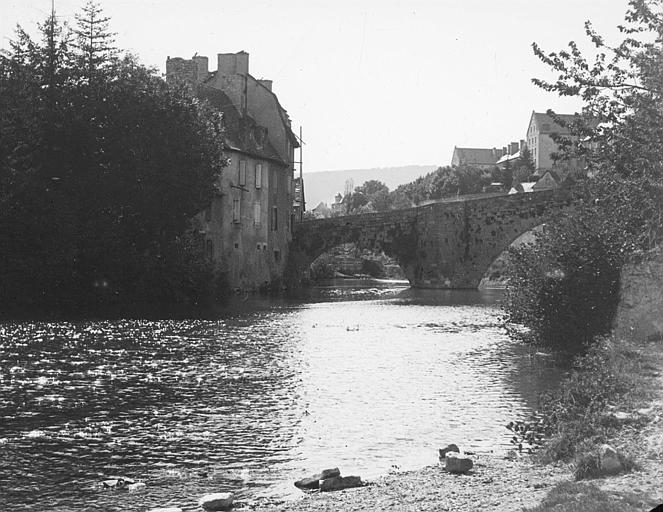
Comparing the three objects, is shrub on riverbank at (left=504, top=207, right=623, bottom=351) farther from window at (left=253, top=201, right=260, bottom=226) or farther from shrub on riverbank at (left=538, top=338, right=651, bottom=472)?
window at (left=253, top=201, right=260, bottom=226)

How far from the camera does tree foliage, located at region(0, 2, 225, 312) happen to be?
119 ft

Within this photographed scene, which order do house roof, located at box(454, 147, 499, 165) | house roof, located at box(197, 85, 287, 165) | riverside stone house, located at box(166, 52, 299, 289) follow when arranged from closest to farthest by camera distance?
riverside stone house, located at box(166, 52, 299, 289), house roof, located at box(197, 85, 287, 165), house roof, located at box(454, 147, 499, 165)

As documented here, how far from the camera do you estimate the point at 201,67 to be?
189ft

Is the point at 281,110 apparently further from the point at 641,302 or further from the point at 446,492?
the point at 446,492

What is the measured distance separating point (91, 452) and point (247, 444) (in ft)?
6.74

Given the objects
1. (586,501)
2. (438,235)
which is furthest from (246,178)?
(586,501)

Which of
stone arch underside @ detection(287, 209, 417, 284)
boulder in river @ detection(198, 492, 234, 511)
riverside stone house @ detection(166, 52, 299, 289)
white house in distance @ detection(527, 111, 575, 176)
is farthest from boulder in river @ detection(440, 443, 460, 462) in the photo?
white house in distance @ detection(527, 111, 575, 176)

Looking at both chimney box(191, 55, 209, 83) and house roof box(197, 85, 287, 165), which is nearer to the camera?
house roof box(197, 85, 287, 165)

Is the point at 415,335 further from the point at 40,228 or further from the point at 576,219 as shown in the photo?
the point at 40,228

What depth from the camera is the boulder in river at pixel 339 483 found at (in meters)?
10.2

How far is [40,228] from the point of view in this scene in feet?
119

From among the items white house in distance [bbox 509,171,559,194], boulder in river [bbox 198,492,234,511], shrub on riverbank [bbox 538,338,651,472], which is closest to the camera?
boulder in river [bbox 198,492,234,511]

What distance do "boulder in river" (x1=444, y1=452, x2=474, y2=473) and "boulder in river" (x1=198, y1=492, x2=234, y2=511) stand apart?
2.55m

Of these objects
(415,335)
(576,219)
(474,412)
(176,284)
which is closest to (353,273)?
(176,284)
